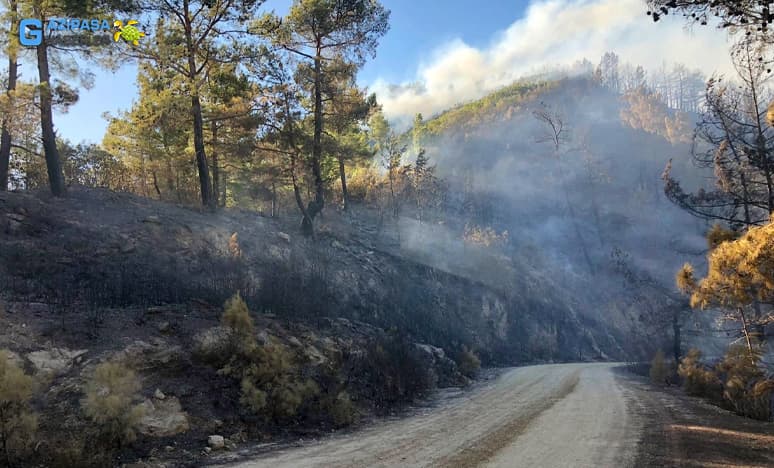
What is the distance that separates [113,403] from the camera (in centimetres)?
721

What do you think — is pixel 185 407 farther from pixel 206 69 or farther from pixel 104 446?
pixel 206 69

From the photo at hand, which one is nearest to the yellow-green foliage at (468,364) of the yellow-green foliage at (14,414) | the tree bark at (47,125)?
the yellow-green foliage at (14,414)

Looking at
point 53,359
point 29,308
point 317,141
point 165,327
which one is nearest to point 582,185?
point 317,141

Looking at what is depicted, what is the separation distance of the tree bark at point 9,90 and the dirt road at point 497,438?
55.6 ft

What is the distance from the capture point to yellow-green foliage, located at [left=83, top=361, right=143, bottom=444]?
7141 mm

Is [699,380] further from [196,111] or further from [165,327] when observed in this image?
[196,111]

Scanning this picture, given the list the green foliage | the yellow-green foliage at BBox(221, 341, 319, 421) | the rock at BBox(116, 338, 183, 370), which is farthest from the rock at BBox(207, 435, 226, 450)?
the green foliage

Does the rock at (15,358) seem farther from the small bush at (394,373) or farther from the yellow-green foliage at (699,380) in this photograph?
the yellow-green foliage at (699,380)

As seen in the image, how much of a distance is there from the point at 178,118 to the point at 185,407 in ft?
49.9

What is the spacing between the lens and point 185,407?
8734mm

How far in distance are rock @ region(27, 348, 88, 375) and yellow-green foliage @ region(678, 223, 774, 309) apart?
12.7 meters

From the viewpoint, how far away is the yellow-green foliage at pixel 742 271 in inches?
322

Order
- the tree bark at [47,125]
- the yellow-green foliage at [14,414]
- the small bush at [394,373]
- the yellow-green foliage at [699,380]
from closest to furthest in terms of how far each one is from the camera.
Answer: the yellow-green foliage at [14,414], the small bush at [394,373], the yellow-green foliage at [699,380], the tree bark at [47,125]

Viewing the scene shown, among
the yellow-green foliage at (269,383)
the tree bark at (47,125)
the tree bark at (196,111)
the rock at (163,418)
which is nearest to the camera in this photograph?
the rock at (163,418)
